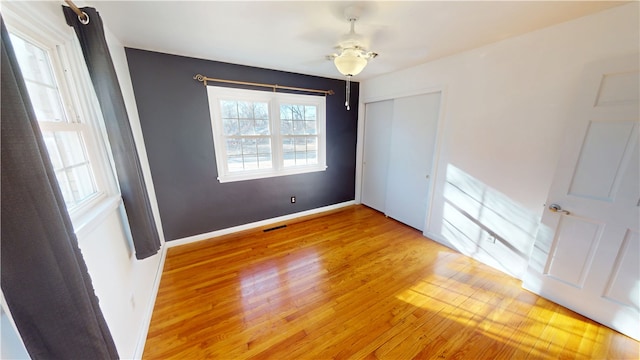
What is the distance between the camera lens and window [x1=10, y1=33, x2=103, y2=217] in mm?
1085

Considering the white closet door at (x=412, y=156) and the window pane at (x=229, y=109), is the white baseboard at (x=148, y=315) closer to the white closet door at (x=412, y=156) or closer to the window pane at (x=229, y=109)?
the window pane at (x=229, y=109)

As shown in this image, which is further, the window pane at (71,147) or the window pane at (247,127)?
the window pane at (247,127)

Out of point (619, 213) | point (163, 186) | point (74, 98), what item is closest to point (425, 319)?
point (619, 213)

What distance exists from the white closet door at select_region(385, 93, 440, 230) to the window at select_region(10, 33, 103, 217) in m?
3.32

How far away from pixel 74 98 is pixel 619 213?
3770 mm

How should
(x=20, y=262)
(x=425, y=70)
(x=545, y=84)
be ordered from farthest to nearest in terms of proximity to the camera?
(x=425, y=70) → (x=545, y=84) → (x=20, y=262)

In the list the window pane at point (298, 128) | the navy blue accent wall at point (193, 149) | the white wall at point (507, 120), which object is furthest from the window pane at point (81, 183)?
the white wall at point (507, 120)

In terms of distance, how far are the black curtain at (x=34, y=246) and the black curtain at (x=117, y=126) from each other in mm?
833

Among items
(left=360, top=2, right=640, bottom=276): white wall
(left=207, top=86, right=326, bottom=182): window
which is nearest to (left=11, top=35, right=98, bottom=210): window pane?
(left=207, top=86, right=326, bottom=182): window

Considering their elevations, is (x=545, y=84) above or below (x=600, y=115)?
above

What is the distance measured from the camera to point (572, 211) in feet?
5.70

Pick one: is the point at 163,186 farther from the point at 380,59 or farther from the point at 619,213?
the point at 619,213

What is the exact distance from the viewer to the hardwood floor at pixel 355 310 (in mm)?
1512

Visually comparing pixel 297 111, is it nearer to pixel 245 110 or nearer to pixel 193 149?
pixel 245 110
